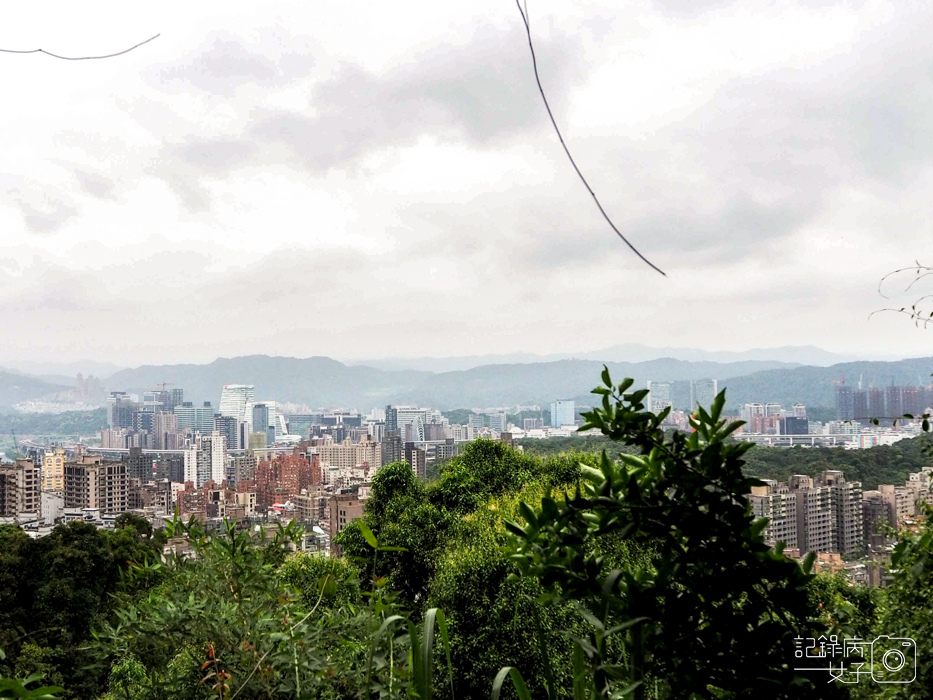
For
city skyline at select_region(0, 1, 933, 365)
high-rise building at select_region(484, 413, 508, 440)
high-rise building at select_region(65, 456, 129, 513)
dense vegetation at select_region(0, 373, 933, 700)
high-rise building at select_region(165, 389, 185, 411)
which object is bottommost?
high-rise building at select_region(65, 456, 129, 513)

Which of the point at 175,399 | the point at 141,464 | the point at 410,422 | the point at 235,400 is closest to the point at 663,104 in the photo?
the point at 141,464

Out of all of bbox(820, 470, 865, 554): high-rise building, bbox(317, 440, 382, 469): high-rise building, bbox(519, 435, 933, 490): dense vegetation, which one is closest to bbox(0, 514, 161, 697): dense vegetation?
bbox(519, 435, 933, 490): dense vegetation

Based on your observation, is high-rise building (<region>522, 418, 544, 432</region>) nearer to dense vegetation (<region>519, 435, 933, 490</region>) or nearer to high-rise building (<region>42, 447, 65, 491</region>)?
high-rise building (<region>42, 447, 65, 491</region>)

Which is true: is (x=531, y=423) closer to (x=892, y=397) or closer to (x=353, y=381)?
(x=892, y=397)

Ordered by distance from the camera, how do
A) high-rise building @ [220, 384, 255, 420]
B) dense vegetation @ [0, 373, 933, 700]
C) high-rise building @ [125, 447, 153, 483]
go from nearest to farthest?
dense vegetation @ [0, 373, 933, 700] → high-rise building @ [125, 447, 153, 483] → high-rise building @ [220, 384, 255, 420]

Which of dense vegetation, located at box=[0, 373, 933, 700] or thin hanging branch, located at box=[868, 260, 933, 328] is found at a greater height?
thin hanging branch, located at box=[868, 260, 933, 328]

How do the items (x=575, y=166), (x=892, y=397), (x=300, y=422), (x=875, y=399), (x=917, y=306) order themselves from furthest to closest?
(x=300, y=422)
(x=875, y=399)
(x=892, y=397)
(x=917, y=306)
(x=575, y=166)
